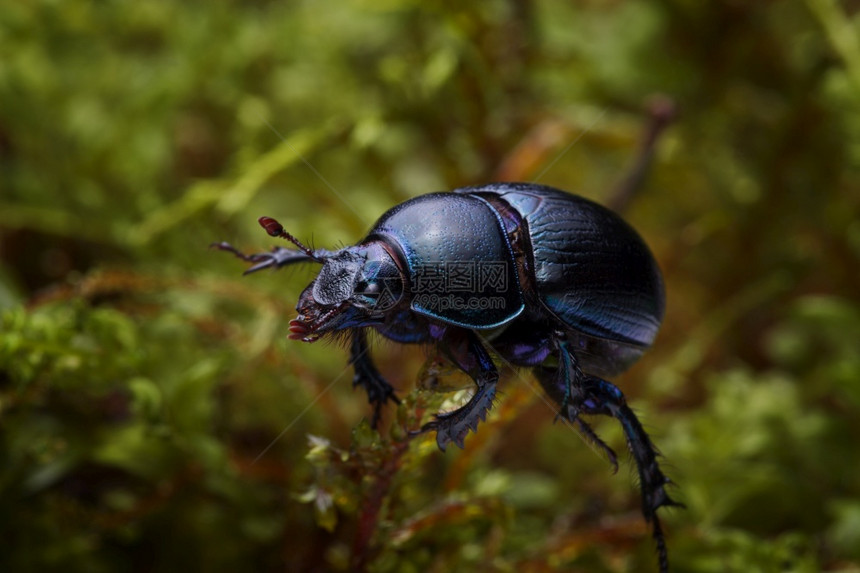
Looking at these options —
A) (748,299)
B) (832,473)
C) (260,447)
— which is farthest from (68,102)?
(832,473)

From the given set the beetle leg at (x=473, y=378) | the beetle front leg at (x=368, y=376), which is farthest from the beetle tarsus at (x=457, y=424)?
the beetle front leg at (x=368, y=376)

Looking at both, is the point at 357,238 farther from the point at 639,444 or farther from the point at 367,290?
the point at 639,444

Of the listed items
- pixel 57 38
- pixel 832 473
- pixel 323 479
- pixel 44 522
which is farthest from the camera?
pixel 57 38

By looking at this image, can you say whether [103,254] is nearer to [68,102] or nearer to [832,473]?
[68,102]

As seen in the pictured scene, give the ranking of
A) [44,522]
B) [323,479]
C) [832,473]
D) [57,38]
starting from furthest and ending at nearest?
[57,38], [832,473], [44,522], [323,479]

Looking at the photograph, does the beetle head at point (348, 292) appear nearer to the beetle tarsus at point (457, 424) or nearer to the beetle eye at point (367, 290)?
the beetle eye at point (367, 290)

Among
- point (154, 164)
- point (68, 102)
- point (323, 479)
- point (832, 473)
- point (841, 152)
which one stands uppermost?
point (68, 102)
